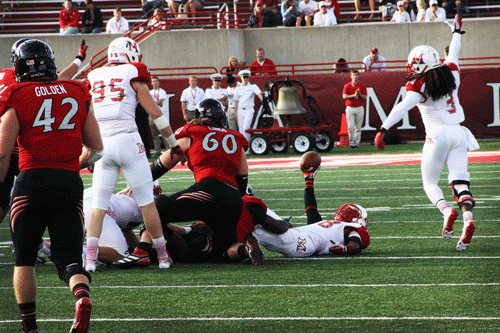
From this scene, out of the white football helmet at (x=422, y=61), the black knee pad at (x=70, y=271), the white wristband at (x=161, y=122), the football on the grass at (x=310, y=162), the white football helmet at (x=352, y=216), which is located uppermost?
the white football helmet at (x=422, y=61)

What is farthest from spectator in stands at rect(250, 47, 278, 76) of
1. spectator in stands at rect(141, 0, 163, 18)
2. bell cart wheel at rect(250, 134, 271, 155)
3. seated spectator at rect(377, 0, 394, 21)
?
spectator in stands at rect(141, 0, 163, 18)

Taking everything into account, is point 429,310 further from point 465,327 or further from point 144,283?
point 144,283

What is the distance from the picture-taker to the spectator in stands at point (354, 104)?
18.1m

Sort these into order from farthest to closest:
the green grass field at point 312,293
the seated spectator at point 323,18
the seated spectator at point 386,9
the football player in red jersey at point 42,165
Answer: the seated spectator at point 386,9
the seated spectator at point 323,18
the green grass field at point 312,293
the football player in red jersey at point 42,165

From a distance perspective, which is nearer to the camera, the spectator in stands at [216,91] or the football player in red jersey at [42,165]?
the football player in red jersey at [42,165]

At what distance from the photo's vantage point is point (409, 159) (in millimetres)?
14898

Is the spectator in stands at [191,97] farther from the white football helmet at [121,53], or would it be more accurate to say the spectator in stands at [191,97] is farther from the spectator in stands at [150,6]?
the white football helmet at [121,53]

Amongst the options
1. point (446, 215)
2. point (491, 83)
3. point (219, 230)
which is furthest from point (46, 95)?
point (491, 83)

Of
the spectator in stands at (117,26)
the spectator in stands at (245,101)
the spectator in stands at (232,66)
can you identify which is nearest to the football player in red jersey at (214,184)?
the spectator in stands at (245,101)

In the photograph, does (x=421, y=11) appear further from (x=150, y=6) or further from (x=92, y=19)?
(x=92, y=19)

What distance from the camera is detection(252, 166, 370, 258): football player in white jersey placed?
19.7 ft

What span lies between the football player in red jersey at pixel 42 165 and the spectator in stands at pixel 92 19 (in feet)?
62.6

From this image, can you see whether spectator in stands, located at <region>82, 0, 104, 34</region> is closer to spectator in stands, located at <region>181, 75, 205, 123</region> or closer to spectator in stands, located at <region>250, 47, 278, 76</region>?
spectator in stands, located at <region>250, 47, 278, 76</region>

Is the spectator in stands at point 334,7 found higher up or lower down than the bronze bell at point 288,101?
higher up
